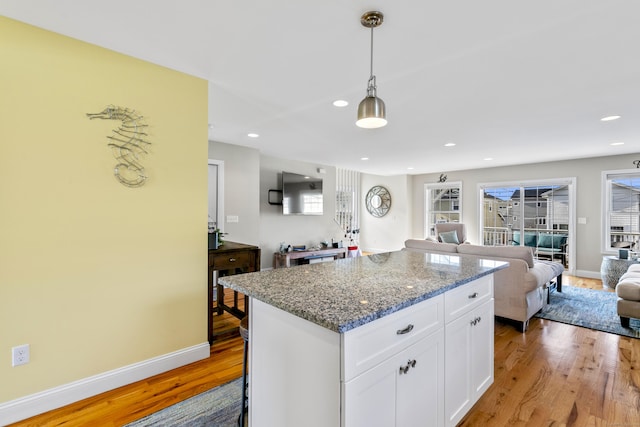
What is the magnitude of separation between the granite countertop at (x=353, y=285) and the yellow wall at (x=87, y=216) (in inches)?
39.2

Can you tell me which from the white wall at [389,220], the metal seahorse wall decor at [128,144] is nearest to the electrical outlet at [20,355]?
the metal seahorse wall decor at [128,144]

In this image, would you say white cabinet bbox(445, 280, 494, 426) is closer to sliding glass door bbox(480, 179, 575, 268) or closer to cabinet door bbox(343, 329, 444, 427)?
cabinet door bbox(343, 329, 444, 427)

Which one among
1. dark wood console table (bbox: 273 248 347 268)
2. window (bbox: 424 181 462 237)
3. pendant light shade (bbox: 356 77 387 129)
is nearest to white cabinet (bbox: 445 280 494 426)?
pendant light shade (bbox: 356 77 387 129)

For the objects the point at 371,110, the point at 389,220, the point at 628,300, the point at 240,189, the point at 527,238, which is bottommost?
the point at 628,300

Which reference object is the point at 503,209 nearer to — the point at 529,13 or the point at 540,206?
the point at 540,206

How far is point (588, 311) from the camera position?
3.73 metres

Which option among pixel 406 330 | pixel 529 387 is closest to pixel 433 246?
pixel 529 387

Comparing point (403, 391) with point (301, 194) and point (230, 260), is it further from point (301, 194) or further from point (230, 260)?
point (301, 194)

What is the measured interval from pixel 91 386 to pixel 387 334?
6.85ft

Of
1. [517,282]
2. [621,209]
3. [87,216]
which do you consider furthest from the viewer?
[621,209]

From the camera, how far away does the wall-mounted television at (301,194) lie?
6.01m

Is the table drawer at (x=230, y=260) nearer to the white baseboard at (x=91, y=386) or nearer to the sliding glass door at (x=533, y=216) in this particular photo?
the white baseboard at (x=91, y=386)

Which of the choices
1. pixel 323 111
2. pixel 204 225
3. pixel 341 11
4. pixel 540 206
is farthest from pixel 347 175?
pixel 341 11

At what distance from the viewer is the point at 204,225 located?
251 centimetres
